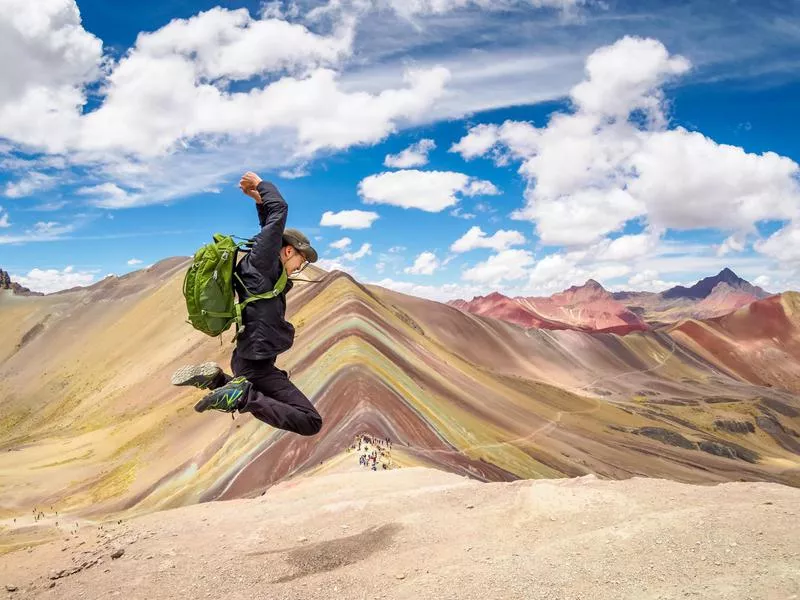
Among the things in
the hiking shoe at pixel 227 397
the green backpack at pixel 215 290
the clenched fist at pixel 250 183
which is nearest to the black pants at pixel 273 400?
the hiking shoe at pixel 227 397

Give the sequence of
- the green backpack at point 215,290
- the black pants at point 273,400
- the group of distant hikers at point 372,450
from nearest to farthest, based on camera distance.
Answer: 1. the green backpack at point 215,290
2. the black pants at point 273,400
3. the group of distant hikers at point 372,450

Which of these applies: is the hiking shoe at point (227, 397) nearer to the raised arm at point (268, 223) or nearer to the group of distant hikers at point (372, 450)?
the raised arm at point (268, 223)

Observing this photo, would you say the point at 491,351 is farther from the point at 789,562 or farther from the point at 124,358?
the point at 789,562

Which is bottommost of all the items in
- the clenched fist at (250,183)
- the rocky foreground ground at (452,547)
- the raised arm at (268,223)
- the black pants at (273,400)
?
the rocky foreground ground at (452,547)

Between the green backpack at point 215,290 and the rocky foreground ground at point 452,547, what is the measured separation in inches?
147

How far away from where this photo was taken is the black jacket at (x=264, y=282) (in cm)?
589

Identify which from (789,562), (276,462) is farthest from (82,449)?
(789,562)

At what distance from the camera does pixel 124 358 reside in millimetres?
67500

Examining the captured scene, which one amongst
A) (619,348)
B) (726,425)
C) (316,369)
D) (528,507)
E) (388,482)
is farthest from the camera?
(619,348)

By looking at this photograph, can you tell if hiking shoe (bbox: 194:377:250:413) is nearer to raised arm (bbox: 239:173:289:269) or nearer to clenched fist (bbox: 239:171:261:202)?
raised arm (bbox: 239:173:289:269)

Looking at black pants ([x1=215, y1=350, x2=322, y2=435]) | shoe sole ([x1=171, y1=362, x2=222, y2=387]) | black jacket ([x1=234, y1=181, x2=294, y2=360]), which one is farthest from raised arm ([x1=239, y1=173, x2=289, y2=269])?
shoe sole ([x1=171, y1=362, x2=222, y2=387])

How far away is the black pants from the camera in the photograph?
19.7ft

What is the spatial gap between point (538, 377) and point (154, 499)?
227ft

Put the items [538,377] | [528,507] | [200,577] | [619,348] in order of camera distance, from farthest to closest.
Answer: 1. [619,348]
2. [538,377]
3. [528,507]
4. [200,577]
